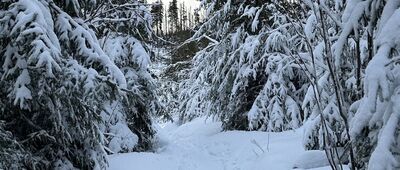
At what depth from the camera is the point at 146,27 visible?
10750 millimetres

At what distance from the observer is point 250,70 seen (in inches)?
416

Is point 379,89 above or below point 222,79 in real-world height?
above

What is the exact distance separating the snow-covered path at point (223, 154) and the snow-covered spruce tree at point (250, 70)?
625 mm

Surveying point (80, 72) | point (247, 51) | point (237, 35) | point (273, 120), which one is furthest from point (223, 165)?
point (80, 72)

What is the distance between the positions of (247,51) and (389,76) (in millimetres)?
8386

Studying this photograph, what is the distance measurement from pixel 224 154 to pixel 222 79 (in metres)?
2.55

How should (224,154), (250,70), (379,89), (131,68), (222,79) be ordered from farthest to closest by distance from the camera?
(222,79), (250,70), (131,68), (224,154), (379,89)

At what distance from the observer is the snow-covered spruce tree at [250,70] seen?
1029 centimetres

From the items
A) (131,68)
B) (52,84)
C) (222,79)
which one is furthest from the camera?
(222,79)

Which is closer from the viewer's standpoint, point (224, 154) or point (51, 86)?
point (51, 86)

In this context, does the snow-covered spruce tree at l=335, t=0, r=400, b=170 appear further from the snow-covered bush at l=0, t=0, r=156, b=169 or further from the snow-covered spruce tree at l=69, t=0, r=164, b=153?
the snow-covered spruce tree at l=69, t=0, r=164, b=153

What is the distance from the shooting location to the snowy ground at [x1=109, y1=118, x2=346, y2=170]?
7699 millimetres

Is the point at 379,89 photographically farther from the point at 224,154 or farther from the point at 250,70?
the point at 250,70

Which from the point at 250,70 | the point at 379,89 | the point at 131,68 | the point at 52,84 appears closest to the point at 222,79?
the point at 250,70
